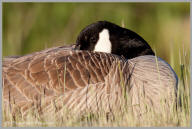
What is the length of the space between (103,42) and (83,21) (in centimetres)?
659

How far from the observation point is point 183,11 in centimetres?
1198

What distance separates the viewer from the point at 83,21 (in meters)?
11.9

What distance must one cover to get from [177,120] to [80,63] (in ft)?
5.03

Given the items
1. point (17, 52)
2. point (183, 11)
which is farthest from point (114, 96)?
point (183, 11)

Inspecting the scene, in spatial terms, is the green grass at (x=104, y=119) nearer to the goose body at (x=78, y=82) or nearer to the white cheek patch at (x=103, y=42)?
the goose body at (x=78, y=82)

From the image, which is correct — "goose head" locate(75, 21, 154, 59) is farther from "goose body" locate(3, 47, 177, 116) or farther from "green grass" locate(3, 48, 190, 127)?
"green grass" locate(3, 48, 190, 127)

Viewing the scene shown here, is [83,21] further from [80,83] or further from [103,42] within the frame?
[80,83]

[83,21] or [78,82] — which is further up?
[83,21]

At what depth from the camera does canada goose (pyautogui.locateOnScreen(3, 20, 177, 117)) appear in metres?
4.35

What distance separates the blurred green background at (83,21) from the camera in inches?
449

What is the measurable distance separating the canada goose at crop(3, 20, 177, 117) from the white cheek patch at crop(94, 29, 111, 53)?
697mm

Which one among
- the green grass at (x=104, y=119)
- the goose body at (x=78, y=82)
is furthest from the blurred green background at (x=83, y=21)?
the green grass at (x=104, y=119)

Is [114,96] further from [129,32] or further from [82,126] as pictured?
[129,32]

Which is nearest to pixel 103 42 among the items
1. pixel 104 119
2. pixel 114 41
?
pixel 114 41
